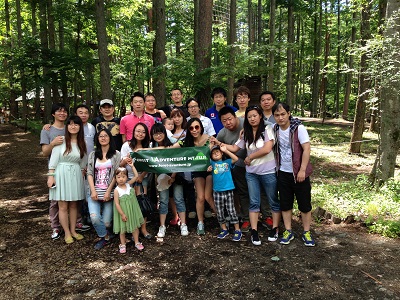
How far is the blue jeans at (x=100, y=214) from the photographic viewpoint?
15.5 ft

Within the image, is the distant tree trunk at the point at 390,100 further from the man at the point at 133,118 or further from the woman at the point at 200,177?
the man at the point at 133,118

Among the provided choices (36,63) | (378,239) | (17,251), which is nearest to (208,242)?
(378,239)

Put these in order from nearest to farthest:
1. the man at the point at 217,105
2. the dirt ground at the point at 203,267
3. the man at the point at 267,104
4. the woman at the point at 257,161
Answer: the dirt ground at the point at 203,267, the woman at the point at 257,161, the man at the point at 267,104, the man at the point at 217,105

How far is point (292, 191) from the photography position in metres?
4.62

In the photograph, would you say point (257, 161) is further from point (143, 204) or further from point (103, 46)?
point (103, 46)

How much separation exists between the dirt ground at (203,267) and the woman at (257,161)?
1.31 feet

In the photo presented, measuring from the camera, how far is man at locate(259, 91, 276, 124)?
4938 millimetres

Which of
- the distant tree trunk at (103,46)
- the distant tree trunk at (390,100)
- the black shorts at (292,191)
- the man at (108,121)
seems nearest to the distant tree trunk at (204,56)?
the distant tree trunk at (103,46)

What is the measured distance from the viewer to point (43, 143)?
16.1 feet

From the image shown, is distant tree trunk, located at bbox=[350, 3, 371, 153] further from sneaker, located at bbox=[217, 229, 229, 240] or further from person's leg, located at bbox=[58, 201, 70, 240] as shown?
person's leg, located at bbox=[58, 201, 70, 240]

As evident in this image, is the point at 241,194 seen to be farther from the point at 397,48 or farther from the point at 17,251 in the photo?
the point at 397,48

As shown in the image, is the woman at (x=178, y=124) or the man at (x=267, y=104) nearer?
the man at (x=267, y=104)

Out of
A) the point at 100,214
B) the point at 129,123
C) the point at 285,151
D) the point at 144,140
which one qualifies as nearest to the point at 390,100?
the point at 285,151

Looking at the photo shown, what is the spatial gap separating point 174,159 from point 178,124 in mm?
668
